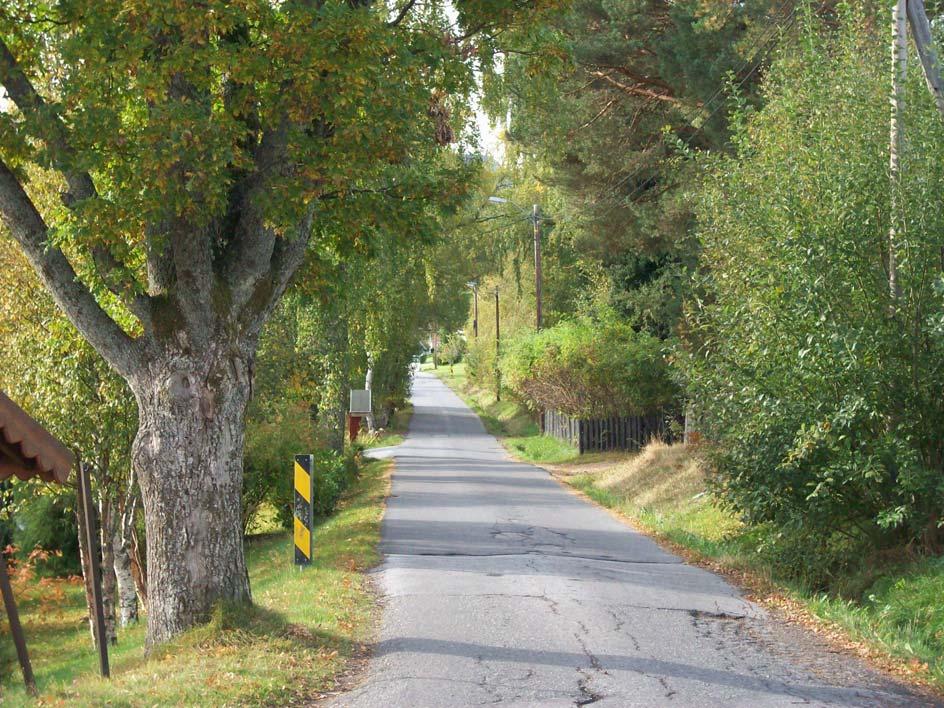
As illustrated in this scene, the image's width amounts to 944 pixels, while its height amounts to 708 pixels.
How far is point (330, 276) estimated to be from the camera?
39.1 feet

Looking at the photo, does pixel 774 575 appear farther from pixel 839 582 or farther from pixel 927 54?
pixel 927 54

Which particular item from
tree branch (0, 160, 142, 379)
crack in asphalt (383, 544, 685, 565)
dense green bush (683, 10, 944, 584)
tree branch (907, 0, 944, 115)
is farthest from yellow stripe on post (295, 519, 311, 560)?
tree branch (907, 0, 944, 115)

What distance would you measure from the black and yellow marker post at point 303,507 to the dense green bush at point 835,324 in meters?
5.10

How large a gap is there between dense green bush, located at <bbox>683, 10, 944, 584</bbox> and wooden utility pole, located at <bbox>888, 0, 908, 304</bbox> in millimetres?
103

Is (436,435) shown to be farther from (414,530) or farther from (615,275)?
(414,530)

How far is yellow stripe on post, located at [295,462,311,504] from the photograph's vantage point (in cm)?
1226

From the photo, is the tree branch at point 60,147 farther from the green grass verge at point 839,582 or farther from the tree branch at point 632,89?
the tree branch at point 632,89

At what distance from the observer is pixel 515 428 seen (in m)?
51.8

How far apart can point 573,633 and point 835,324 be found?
4.63 meters

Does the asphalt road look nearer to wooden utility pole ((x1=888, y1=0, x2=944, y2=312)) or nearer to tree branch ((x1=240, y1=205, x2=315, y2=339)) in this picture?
tree branch ((x1=240, y1=205, x2=315, y2=339))

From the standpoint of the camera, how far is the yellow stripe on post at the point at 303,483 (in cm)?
1226

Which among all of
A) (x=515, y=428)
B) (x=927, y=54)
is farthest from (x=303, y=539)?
(x=515, y=428)

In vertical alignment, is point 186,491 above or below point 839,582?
above

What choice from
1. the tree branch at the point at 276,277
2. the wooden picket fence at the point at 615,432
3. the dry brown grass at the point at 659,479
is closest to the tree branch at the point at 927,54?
the tree branch at the point at 276,277
